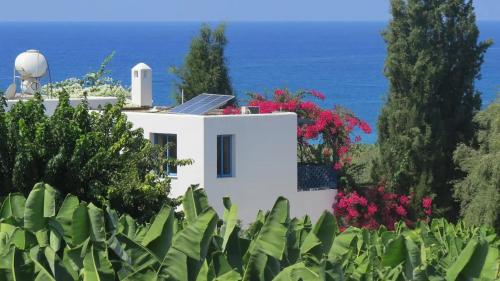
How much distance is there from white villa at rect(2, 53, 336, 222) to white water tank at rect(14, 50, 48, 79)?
9.18 ft

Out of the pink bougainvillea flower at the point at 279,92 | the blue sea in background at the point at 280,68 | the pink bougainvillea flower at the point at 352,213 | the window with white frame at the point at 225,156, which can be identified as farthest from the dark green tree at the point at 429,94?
the blue sea in background at the point at 280,68

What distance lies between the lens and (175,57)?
161125 mm

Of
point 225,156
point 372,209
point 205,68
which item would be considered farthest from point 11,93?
point 205,68

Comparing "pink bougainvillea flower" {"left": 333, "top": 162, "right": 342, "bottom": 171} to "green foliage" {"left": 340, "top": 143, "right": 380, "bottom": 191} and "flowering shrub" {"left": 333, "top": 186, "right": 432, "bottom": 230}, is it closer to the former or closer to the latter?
"green foliage" {"left": 340, "top": 143, "right": 380, "bottom": 191}

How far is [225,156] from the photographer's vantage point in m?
26.8

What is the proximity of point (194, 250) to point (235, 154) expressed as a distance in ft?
68.5

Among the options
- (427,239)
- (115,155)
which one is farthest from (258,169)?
(427,239)

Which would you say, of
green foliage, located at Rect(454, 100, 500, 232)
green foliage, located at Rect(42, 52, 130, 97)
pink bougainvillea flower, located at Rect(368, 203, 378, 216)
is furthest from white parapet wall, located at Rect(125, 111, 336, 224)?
green foliage, located at Rect(42, 52, 130, 97)

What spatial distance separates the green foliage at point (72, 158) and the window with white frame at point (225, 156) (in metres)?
6.82

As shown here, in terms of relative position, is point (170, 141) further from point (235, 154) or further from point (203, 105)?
point (235, 154)

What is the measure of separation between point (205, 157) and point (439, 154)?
681 centimetres

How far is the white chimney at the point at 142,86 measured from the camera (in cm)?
3097

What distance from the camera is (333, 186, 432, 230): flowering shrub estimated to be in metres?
27.9

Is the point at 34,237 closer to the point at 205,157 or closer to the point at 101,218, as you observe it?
the point at 101,218
